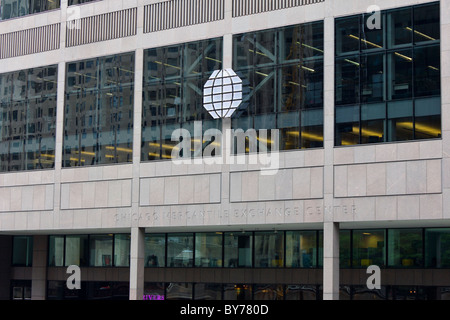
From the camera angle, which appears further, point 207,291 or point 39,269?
point 39,269

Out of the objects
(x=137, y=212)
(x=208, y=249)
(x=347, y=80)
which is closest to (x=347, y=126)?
(x=347, y=80)

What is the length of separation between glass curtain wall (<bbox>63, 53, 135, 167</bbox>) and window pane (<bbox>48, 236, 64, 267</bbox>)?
25.6 ft

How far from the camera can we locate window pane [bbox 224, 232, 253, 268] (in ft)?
136

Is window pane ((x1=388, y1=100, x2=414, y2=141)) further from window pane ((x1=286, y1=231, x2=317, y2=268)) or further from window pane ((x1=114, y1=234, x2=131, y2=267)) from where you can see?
window pane ((x1=114, y1=234, x2=131, y2=267))

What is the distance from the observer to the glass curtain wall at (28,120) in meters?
43.4

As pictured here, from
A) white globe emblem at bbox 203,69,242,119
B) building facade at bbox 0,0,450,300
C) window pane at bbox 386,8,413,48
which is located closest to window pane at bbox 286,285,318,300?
building facade at bbox 0,0,450,300

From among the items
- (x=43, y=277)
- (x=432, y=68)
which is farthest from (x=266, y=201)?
(x=43, y=277)

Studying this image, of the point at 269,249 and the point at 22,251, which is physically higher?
the point at 269,249

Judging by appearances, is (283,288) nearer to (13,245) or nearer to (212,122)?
(212,122)

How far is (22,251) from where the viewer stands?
50.2m

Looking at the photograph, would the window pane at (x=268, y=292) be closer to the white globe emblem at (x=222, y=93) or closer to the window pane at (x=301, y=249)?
the window pane at (x=301, y=249)

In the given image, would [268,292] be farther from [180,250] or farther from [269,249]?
[180,250]

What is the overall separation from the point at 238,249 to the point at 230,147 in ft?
23.9

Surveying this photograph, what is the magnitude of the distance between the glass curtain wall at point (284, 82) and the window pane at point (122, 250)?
40.5ft
